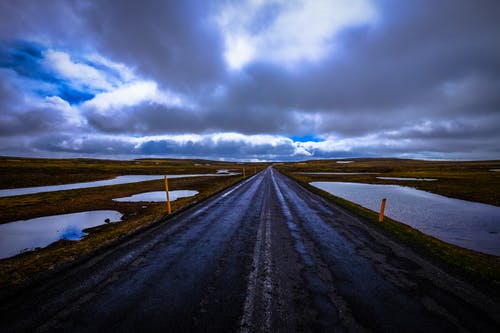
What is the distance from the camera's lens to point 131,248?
8.17 m

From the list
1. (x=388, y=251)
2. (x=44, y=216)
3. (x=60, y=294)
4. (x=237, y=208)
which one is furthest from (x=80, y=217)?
(x=388, y=251)

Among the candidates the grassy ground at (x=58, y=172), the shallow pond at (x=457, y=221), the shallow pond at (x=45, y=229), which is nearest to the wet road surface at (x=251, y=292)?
the shallow pond at (x=45, y=229)

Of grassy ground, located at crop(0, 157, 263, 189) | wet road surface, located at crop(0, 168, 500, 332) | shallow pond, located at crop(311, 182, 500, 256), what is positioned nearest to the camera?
wet road surface, located at crop(0, 168, 500, 332)

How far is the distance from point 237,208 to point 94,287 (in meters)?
10.8

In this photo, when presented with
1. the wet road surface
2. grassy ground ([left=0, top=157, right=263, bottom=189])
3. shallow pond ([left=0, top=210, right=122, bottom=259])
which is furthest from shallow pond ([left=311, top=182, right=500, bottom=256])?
grassy ground ([left=0, top=157, right=263, bottom=189])

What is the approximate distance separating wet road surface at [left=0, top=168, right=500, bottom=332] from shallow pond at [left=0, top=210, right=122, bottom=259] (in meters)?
5.20

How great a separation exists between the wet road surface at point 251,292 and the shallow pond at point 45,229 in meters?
5.20

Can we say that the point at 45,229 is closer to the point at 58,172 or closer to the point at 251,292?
the point at 251,292

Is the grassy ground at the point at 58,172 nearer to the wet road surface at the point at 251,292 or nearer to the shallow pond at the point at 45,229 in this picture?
the shallow pond at the point at 45,229

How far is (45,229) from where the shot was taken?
12.7 meters

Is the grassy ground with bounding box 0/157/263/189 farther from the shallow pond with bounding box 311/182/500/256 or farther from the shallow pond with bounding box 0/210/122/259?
the shallow pond with bounding box 311/182/500/256

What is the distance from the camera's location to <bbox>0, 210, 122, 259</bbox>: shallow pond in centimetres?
1019

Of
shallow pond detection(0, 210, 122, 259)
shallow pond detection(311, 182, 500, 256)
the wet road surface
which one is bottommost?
shallow pond detection(311, 182, 500, 256)

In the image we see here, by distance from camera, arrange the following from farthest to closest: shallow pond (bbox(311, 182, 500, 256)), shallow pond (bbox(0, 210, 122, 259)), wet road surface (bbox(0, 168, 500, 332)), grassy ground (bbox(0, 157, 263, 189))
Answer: grassy ground (bbox(0, 157, 263, 189))
shallow pond (bbox(311, 182, 500, 256))
shallow pond (bbox(0, 210, 122, 259))
wet road surface (bbox(0, 168, 500, 332))
